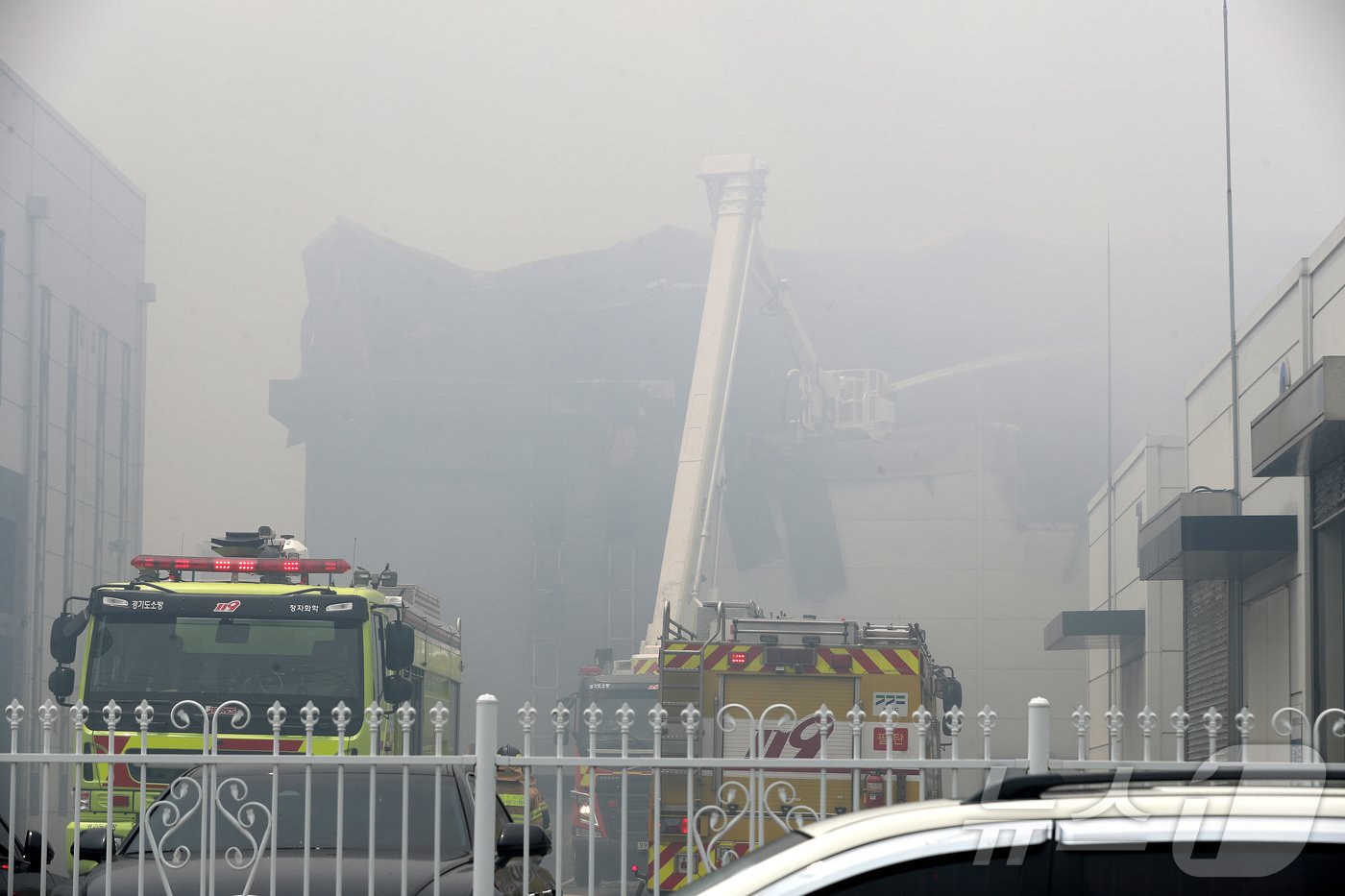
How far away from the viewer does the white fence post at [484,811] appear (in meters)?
6.80

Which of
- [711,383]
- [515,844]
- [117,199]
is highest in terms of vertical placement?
[117,199]

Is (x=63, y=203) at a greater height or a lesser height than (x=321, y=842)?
greater

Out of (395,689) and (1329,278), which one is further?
(1329,278)

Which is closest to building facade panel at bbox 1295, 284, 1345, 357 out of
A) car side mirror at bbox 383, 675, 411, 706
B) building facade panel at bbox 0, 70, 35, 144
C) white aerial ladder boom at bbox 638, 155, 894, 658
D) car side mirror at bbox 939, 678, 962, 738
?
car side mirror at bbox 939, 678, 962, 738

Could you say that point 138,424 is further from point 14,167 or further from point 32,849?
point 32,849

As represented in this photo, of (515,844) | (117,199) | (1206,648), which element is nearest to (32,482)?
(117,199)

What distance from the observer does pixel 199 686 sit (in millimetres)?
13500

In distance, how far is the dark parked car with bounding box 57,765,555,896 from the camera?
7176mm

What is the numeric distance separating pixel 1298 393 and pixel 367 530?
6852 centimetres

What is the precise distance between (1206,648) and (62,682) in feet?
49.0

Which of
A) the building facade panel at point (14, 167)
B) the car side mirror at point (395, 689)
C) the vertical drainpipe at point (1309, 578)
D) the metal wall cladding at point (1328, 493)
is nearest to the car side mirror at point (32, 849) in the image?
the car side mirror at point (395, 689)

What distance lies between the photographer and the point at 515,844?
7.21m

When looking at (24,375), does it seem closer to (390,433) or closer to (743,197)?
(743,197)

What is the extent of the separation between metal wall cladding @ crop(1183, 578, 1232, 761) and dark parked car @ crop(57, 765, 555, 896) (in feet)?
43.2
